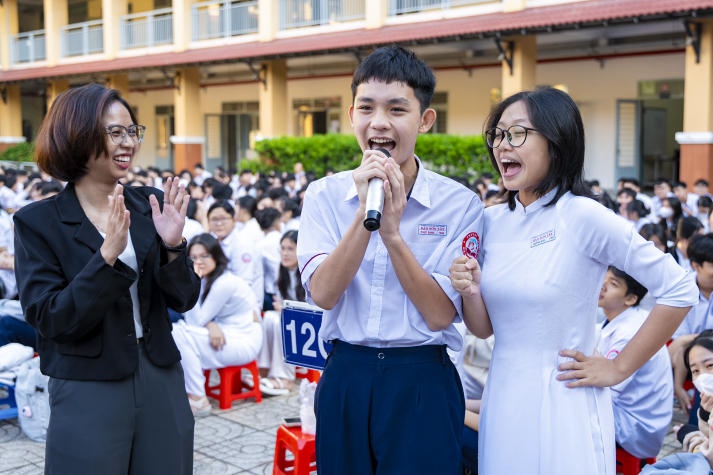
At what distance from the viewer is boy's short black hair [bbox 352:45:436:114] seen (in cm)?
205

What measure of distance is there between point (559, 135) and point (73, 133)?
1380 millimetres

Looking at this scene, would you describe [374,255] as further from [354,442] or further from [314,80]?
[314,80]

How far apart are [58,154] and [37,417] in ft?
9.63

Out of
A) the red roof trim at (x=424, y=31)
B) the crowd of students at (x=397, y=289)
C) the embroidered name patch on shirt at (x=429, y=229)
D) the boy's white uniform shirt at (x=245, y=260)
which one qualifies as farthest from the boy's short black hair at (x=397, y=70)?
the red roof trim at (x=424, y=31)

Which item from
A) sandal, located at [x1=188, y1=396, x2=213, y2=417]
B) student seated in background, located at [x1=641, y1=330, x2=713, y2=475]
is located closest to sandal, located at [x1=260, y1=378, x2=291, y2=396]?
sandal, located at [x1=188, y1=396, x2=213, y2=417]

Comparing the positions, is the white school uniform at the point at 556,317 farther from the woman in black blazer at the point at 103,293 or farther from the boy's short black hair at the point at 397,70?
the woman in black blazer at the point at 103,293

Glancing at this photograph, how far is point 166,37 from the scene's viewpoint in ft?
67.1

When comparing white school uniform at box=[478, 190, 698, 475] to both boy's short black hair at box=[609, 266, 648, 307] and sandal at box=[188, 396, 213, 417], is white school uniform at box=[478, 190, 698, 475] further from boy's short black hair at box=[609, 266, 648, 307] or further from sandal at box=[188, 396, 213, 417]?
sandal at box=[188, 396, 213, 417]

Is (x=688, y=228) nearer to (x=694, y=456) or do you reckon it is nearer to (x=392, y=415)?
(x=694, y=456)

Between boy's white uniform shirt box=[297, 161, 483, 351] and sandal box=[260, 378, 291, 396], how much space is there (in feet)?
11.7

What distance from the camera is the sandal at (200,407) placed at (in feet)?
16.5

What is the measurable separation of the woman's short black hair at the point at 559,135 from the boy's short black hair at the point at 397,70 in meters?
0.27

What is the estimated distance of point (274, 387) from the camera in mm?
5637

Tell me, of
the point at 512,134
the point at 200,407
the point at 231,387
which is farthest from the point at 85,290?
the point at 231,387
